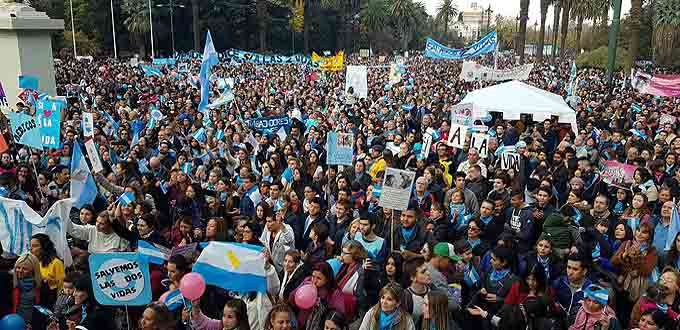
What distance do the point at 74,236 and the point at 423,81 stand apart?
26.7 metres

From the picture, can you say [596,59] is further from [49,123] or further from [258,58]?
[49,123]

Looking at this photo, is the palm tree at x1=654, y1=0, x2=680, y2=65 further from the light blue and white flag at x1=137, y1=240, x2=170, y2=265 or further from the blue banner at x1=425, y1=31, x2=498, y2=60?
the light blue and white flag at x1=137, y1=240, x2=170, y2=265

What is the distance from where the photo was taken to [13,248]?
595 centimetres

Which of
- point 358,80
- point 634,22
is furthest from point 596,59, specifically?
point 358,80

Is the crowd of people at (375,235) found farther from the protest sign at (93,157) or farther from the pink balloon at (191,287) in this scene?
the protest sign at (93,157)

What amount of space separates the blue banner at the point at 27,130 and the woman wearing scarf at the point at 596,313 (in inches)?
310

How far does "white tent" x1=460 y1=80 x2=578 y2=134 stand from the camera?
13.7 meters

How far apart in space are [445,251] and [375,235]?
979 mm

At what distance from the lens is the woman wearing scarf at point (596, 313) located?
431 centimetres

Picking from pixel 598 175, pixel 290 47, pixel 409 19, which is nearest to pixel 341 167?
pixel 598 175

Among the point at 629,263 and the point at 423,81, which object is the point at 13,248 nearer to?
the point at 629,263

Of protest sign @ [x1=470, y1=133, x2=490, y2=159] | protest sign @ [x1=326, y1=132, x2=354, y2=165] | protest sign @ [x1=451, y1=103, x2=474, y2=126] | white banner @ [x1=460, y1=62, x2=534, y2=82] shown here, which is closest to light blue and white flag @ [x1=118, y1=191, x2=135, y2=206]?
protest sign @ [x1=326, y1=132, x2=354, y2=165]

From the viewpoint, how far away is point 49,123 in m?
9.22

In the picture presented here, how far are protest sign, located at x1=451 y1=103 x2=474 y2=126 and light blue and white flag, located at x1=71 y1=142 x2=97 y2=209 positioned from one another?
659 cm
